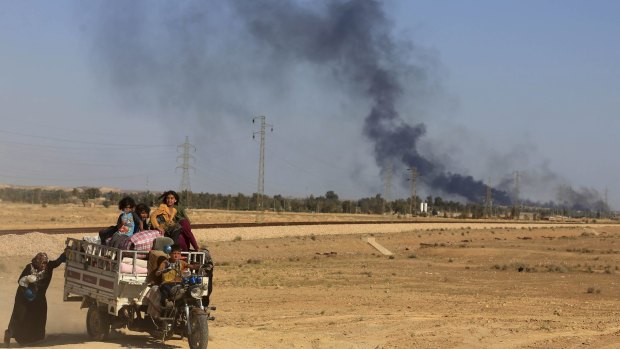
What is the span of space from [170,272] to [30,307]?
2738 millimetres

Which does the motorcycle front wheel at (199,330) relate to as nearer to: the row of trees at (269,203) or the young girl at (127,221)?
the young girl at (127,221)

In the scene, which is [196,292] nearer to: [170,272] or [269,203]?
[170,272]

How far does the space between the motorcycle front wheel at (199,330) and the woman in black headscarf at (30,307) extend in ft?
9.98

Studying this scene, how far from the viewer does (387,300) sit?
23.1 metres

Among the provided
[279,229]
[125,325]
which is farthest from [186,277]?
[279,229]

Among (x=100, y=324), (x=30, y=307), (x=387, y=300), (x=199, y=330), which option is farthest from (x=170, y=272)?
(x=387, y=300)

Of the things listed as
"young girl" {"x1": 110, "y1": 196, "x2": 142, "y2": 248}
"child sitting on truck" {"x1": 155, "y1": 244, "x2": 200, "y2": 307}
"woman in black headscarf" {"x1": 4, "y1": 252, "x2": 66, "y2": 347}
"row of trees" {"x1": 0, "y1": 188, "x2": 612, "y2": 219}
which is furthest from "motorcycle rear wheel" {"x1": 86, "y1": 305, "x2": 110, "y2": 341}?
"row of trees" {"x1": 0, "y1": 188, "x2": 612, "y2": 219}

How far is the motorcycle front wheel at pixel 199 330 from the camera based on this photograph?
12.7 m

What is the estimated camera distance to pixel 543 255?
46656 mm

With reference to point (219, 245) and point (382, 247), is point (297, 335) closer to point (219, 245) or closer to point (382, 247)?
point (219, 245)

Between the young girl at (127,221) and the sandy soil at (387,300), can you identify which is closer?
the young girl at (127,221)

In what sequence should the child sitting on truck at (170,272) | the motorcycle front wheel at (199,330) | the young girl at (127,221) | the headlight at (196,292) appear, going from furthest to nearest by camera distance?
the young girl at (127,221)
the child sitting on truck at (170,272)
the headlight at (196,292)
the motorcycle front wheel at (199,330)

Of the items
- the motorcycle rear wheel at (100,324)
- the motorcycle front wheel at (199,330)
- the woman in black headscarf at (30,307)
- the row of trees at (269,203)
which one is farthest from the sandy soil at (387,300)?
→ the row of trees at (269,203)

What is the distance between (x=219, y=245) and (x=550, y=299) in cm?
2463
